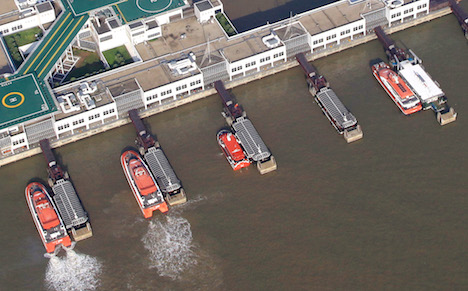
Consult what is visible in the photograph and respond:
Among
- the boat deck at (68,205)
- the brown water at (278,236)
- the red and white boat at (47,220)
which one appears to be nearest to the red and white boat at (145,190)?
the brown water at (278,236)

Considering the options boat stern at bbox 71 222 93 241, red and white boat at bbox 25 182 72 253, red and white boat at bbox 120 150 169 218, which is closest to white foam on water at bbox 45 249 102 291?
red and white boat at bbox 25 182 72 253

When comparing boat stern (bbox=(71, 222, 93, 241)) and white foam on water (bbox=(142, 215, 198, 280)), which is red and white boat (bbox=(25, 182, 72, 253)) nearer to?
boat stern (bbox=(71, 222, 93, 241))

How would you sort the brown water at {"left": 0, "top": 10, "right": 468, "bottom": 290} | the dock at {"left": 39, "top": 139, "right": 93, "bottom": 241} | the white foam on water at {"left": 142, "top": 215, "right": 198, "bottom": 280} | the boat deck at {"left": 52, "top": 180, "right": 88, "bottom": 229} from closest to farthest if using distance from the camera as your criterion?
1. the brown water at {"left": 0, "top": 10, "right": 468, "bottom": 290}
2. the white foam on water at {"left": 142, "top": 215, "right": 198, "bottom": 280}
3. the dock at {"left": 39, "top": 139, "right": 93, "bottom": 241}
4. the boat deck at {"left": 52, "top": 180, "right": 88, "bottom": 229}

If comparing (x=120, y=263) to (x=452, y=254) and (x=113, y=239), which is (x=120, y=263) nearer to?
(x=113, y=239)

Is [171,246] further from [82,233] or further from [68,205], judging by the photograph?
[68,205]

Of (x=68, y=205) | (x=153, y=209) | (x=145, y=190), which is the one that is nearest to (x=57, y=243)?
(x=68, y=205)

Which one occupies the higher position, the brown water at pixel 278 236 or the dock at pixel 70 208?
the dock at pixel 70 208

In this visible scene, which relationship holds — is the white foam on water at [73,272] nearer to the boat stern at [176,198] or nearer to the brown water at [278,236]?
the brown water at [278,236]
